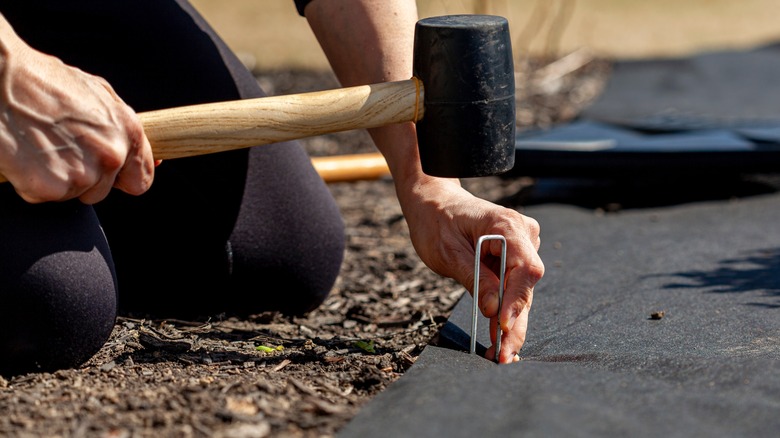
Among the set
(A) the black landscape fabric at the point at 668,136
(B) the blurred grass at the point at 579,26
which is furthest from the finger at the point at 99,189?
(B) the blurred grass at the point at 579,26

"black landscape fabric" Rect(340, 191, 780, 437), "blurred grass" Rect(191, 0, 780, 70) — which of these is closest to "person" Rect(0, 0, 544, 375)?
"black landscape fabric" Rect(340, 191, 780, 437)

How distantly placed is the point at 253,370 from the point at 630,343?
3.02 feet

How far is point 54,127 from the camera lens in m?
1.84

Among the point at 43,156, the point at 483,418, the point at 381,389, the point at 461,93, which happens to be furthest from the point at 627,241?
the point at 43,156

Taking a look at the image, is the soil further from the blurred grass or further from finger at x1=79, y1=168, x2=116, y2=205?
the blurred grass

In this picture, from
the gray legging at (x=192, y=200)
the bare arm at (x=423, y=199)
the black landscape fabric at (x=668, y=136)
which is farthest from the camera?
the black landscape fabric at (x=668, y=136)

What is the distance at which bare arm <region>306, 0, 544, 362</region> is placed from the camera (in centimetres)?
203

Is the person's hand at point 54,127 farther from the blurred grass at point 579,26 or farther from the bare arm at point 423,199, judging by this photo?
the blurred grass at point 579,26

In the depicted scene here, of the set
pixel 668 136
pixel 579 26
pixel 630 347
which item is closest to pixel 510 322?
pixel 630 347

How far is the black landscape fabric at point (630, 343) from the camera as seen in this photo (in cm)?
161

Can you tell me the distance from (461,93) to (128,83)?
104 cm

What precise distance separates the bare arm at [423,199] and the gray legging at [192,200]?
421mm

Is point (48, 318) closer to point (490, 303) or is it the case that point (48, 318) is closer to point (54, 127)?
point (54, 127)

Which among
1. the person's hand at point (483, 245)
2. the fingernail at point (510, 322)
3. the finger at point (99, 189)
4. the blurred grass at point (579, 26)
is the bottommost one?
the blurred grass at point (579, 26)
